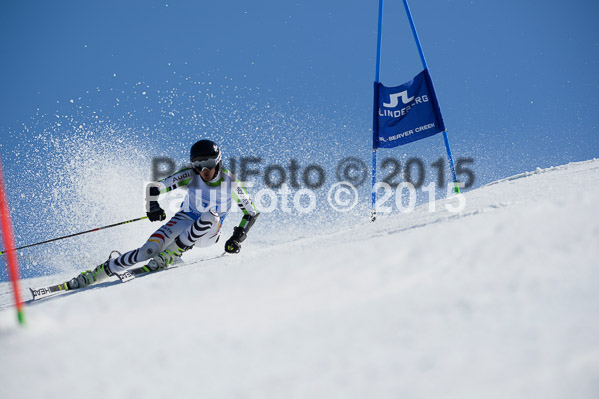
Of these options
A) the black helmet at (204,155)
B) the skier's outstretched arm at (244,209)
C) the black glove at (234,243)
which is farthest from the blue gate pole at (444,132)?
the black helmet at (204,155)

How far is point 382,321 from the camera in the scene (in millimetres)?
1324

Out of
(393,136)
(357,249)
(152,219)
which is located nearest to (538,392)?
(357,249)

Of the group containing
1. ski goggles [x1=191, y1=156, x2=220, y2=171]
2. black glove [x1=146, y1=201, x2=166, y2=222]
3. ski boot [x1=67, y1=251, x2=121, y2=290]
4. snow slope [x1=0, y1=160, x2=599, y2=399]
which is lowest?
ski boot [x1=67, y1=251, x2=121, y2=290]

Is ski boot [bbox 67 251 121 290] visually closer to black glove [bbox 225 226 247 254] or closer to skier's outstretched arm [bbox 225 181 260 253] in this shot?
black glove [bbox 225 226 247 254]

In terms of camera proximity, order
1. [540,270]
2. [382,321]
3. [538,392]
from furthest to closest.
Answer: [540,270], [382,321], [538,392]

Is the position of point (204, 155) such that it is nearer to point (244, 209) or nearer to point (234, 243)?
point (244, 209)

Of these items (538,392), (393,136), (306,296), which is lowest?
(538,392)

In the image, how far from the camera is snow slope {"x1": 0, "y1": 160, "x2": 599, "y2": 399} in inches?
42.1

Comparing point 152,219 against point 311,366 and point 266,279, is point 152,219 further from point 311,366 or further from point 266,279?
point 311,366

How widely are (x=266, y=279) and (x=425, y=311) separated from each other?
717 mm

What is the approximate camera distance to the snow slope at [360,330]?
1.07m

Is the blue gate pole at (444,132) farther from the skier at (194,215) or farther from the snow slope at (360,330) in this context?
the snow slope at (360,330)

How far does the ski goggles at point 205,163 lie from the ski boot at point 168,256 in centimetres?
81

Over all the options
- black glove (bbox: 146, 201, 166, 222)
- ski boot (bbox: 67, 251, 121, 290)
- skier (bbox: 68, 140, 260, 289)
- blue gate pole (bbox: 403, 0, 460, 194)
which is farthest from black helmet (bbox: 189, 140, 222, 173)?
blue gate pole (bbox: 403, 0, 460, 194)
